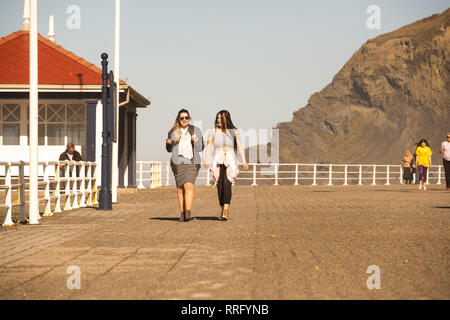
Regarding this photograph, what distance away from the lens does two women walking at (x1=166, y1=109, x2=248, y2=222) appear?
11617 mm

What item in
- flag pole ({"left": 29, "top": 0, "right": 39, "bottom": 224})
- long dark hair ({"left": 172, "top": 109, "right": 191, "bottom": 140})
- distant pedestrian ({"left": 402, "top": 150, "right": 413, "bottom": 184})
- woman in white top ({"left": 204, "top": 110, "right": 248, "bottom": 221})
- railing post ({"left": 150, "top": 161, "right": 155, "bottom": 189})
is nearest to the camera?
flag pole ({"left": 29, "top": 0, "right": 39, "bottom": 224})

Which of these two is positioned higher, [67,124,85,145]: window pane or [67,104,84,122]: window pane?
[67,104,84,122]: window pane

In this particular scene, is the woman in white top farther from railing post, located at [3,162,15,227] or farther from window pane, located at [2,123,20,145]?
window pane, located at [2,123,20,145]

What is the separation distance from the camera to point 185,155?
11.6 meters

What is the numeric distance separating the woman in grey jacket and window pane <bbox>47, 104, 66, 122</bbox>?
1344 centimetres

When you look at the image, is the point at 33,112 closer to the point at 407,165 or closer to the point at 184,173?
the point at 184,173

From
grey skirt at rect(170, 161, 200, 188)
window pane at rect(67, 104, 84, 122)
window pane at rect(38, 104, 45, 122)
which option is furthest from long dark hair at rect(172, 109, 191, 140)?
window pane at rect(38, 104, 45, 122)

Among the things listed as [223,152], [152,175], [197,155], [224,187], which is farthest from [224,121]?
[152,175]

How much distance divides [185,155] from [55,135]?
1373cm

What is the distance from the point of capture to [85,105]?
24406 millimetres

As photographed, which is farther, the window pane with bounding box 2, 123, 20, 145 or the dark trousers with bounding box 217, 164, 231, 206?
the window pane with bounding box 2, 123, 20, 145

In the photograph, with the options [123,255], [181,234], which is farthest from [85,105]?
[123,255]

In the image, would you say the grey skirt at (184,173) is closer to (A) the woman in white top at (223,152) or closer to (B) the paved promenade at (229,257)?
(A) the woman in white top at (223,152)

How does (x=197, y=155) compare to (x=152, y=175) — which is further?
(x=152, y=175)
